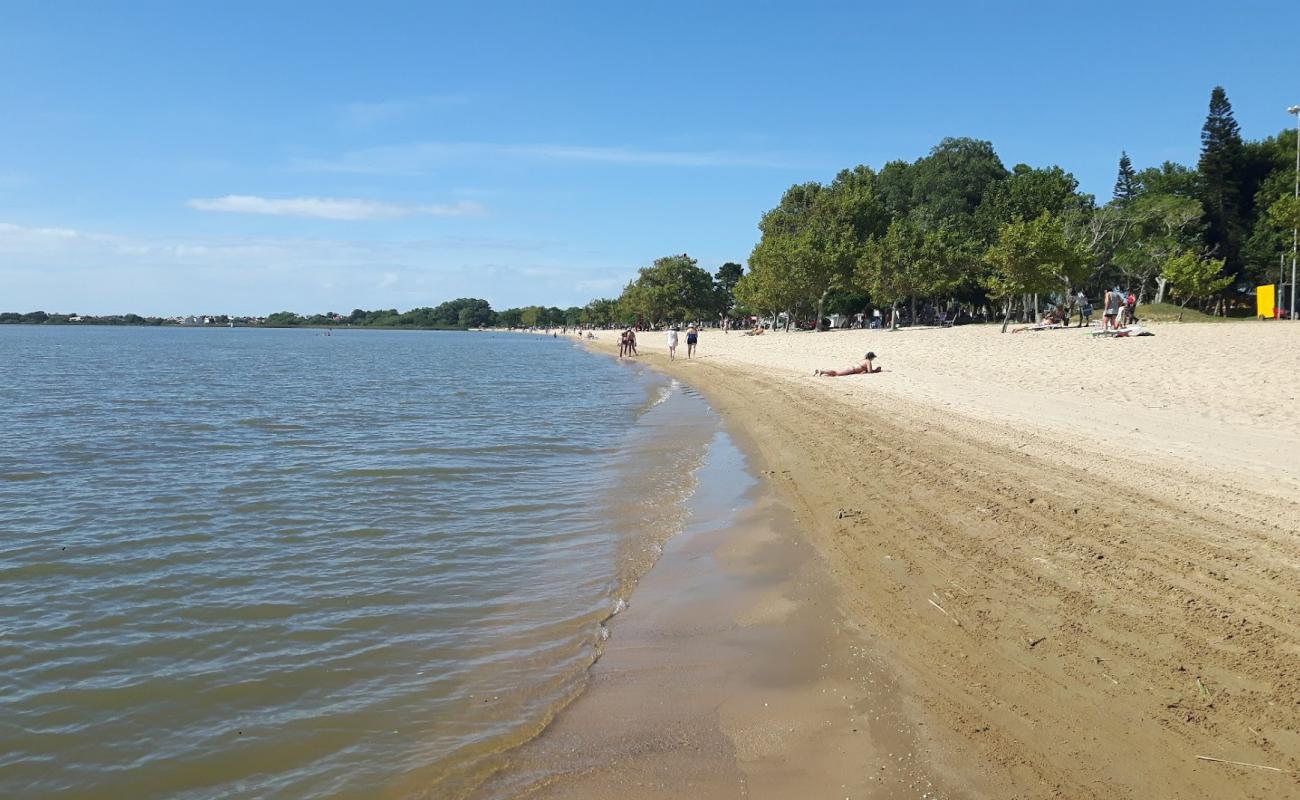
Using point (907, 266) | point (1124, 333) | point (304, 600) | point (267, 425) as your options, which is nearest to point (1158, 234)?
point (907, 266)

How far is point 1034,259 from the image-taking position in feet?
Result: 142

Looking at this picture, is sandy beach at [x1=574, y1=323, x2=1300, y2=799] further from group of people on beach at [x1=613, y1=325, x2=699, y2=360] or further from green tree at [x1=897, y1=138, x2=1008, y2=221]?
green tree at [x1=897, y1=138, x2=1008, y2=221]

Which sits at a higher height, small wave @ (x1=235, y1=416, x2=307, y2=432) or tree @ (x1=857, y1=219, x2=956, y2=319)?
tree @ (x1=857, y1=219, x2=956, y2=319)

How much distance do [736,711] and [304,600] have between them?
437cm

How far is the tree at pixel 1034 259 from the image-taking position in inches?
1688

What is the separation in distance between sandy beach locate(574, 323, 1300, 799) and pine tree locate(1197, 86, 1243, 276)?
55.9 metres

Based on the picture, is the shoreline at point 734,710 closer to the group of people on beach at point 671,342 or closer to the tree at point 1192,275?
the group of people on beach at point 671,342

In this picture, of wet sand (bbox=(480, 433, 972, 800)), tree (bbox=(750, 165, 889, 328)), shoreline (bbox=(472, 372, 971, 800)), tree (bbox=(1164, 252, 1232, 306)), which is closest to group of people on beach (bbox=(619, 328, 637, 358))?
tree (bbox=(750, 165, 889, 328))

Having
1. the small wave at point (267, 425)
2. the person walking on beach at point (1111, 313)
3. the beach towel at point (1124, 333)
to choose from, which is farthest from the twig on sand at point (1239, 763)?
the person walking on beach at point (1111, 313)

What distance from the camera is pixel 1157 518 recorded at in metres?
7.46

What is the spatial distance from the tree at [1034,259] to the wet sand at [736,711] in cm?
4043

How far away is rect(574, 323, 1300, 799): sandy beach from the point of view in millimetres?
4113

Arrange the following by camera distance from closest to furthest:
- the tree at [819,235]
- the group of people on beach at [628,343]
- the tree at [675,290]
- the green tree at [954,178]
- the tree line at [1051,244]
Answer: the tree line at [1051,244]
the group of people on beach at [628,343]
the tree at [819,235]
the green tree at [954,178]
the tree at [675,290]

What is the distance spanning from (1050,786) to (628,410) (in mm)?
20458
